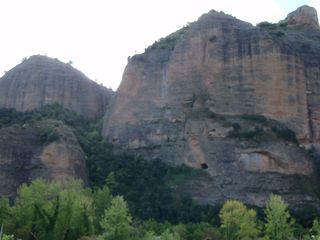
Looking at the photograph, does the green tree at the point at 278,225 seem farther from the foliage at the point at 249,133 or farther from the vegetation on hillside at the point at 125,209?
the foliage at the point at 249,133

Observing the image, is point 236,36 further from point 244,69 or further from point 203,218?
point 203,218

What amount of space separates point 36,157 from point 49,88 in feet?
81.6

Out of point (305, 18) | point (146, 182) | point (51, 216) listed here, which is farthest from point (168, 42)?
point (51, 216)

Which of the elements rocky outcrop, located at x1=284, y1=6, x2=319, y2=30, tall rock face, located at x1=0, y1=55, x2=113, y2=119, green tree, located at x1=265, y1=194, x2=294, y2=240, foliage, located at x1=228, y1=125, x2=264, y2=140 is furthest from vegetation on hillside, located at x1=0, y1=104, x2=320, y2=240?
rocky outcrop, located at x1=284, y1=6, x2=319, y2=30

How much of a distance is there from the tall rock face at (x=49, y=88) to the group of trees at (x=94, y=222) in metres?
34.3

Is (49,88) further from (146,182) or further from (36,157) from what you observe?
(146,182)

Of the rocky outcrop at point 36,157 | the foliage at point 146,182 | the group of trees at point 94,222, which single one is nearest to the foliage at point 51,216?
the group of trees at point 94,222

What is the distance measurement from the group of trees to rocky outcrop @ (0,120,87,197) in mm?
8513

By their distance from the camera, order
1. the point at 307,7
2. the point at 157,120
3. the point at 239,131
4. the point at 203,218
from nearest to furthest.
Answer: the point at 203,218
the point at 239,131
the point at 157,120
the point at 307,7

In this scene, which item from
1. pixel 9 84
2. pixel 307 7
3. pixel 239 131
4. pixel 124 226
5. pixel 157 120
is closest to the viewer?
pixel 124 226

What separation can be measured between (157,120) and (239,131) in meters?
10.1

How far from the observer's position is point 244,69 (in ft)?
247

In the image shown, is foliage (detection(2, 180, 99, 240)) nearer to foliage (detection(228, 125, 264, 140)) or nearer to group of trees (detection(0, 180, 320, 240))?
group of trees (detection(0, 180, 320, 240))

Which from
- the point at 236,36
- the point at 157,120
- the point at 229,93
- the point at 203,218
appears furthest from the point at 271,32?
the point at 203,218
